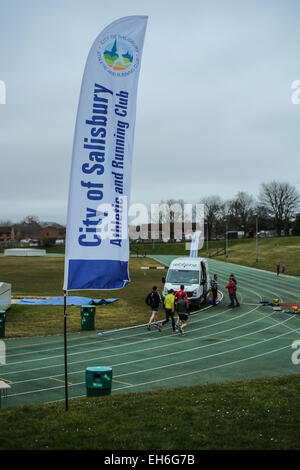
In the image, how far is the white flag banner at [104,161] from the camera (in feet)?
28.7

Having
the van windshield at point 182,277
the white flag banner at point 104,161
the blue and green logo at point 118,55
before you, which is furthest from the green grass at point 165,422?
the van windshield at point 182,277

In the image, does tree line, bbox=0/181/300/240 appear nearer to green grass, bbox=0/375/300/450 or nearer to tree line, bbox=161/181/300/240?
tree line, bbox=161/181/300/240

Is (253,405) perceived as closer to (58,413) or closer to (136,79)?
(58,413)

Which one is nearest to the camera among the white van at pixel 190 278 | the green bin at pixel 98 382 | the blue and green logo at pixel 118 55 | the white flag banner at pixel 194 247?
the blue and green logo at pixel 118 55

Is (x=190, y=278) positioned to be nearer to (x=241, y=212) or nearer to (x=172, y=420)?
(x=172, y=420)

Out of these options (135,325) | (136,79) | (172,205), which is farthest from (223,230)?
(136,79)

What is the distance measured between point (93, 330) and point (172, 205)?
128707 millimetres

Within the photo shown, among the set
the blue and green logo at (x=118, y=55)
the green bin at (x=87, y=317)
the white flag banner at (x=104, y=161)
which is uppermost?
the blue and green logo at (x=118, y=55)

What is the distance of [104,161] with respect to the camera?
9047mm

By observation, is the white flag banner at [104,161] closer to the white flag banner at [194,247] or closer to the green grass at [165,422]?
the green grass at [165,422]

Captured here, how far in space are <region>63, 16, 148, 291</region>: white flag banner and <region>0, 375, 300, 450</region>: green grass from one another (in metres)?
2.14

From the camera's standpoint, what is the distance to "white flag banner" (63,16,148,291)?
28.7 ft

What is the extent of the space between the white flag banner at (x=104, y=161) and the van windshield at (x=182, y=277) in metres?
17.7

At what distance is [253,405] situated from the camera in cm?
880
